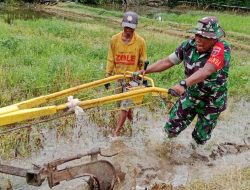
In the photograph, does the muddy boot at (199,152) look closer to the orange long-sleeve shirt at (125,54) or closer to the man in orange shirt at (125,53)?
the man in orange shirt at (125,53)

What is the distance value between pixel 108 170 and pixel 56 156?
156 cm

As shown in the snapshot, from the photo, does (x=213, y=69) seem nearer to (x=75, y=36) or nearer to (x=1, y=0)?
(x=75, y=36)

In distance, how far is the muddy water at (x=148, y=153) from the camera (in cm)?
544

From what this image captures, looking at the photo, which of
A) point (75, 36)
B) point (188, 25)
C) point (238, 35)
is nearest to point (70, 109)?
point (75, 36)

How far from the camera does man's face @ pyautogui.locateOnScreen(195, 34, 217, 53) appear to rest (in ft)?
16.1

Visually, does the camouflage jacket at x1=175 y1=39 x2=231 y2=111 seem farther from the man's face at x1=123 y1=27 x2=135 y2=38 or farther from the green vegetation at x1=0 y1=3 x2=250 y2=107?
the green vegetation at x1=0 y1=3 x2=250 y2=107

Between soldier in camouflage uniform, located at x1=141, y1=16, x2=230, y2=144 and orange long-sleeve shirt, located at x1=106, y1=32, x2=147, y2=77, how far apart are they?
0.78 metres

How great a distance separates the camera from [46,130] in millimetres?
6566

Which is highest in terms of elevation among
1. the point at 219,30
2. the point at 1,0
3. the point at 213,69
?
the point at 219,30

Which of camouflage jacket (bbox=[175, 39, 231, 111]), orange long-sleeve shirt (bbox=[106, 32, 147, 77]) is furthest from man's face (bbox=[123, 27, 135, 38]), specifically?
camouflage jacket (bbox=[175, 39, 231, 111])

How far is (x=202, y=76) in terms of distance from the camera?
15.5ft

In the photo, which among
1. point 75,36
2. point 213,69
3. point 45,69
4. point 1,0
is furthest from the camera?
point 1,0

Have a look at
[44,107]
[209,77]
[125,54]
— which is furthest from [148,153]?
[44,107]

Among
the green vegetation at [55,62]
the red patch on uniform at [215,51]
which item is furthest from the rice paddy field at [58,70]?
the red patch on uniform at [215,51]
